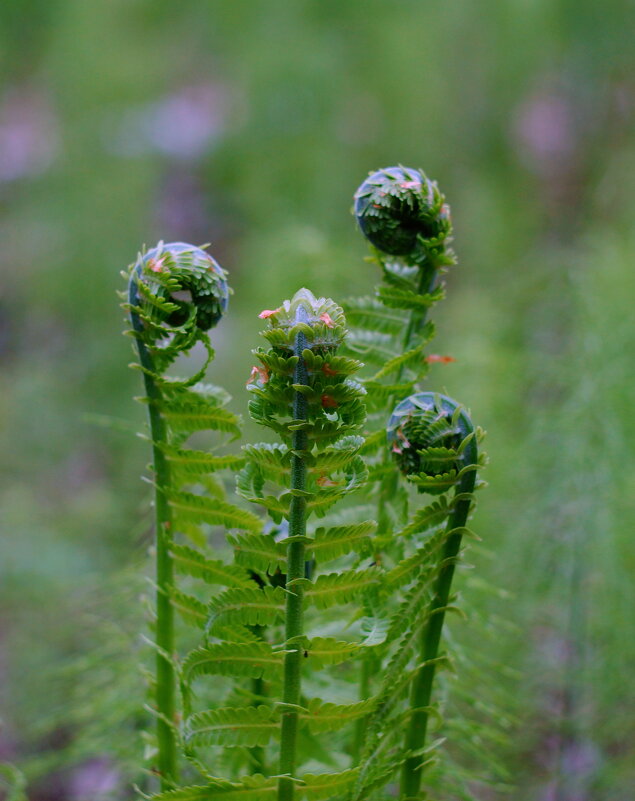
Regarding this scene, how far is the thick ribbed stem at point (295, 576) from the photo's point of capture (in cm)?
49

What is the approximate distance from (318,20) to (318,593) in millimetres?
3131

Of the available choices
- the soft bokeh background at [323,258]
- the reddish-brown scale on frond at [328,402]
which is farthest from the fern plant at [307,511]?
the soft bokeh background at [323,258]

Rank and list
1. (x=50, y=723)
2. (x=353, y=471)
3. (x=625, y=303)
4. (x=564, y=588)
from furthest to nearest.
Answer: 1. (x=625, y=303)
2. (x=564, y=588)
3. (x=50, y=723)
4. (x=353, y=471)

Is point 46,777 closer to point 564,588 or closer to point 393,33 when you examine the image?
point 564,588

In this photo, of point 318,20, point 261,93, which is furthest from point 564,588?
point 318,20

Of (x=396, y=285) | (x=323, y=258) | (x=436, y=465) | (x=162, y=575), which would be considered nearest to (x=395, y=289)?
(x=396, y=285)

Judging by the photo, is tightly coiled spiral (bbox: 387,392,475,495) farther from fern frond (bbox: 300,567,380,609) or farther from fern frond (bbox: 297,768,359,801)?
fern frond (bbox: 297,768,359,801)

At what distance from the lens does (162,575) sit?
627 millimetres

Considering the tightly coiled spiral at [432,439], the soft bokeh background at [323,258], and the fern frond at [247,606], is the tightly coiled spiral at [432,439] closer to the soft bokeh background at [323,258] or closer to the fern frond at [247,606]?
the fern frond at [247,606]

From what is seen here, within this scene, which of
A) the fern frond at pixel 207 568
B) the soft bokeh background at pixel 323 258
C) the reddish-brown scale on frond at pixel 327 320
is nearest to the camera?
the reddish-brown scale on frond at pixel 327 320

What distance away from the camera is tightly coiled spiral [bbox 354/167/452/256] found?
60 cm

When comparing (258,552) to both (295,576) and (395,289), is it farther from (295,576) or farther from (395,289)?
(395,289)

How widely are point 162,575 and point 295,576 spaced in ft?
0.44

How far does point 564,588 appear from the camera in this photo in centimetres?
129
